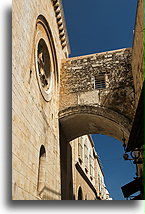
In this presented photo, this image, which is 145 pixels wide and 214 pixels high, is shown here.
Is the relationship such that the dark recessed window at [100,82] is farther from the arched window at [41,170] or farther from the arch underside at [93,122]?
the arched window at [41,170]

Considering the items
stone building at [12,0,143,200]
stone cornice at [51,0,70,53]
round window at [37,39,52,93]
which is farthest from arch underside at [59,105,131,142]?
stone cornice at [51,0,70,53]

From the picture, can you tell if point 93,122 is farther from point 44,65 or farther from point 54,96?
point 44,65

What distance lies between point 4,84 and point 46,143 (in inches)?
144

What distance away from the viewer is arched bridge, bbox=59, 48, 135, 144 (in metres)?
9.27

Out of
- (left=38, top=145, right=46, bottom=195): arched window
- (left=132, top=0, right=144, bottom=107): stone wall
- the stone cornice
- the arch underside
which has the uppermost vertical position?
the stone cornice

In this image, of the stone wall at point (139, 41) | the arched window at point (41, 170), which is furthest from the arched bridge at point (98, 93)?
the arched window at point (41, 170)

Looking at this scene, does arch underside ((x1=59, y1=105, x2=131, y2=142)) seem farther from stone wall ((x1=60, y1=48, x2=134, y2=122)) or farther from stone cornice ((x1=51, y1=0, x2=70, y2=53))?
stone cornice ((x1=51, y1=0, x2=70, y2=53))

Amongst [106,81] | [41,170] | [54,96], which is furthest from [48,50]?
[41,170]

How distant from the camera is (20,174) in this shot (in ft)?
17.1

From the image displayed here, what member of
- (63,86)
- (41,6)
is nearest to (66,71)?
(63,86)

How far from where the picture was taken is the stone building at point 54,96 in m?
5.70

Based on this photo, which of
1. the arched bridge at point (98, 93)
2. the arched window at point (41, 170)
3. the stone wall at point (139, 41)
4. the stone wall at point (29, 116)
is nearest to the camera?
the stone wall at point (29, 116)

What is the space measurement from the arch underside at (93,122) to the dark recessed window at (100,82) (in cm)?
88

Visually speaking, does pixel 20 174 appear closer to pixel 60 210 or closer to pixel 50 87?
pixel 60 210
